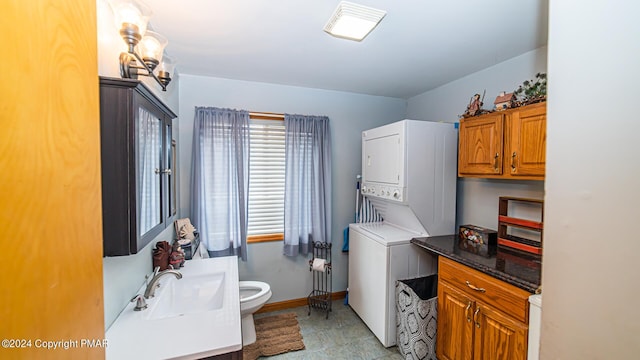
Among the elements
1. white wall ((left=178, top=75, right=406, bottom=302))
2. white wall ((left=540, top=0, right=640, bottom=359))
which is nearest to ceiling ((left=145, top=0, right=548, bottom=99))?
white wall ((left=178, top=75, right=406, bottom=302))

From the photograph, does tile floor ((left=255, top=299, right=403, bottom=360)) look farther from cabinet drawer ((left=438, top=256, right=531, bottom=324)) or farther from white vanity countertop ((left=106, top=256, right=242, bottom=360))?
white vanity countertop ((left=106, top=256, right=242, bottom=360))

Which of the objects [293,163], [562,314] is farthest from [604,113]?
[293,163]

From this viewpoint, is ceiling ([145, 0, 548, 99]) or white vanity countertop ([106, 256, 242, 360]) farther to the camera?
ceiling ([145, 0, 548, 99])

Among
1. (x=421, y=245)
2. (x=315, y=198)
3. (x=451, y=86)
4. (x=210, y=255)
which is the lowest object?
(x=210, y=255)

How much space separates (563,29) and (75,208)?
0.94 metres

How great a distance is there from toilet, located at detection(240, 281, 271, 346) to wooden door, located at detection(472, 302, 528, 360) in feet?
5.19

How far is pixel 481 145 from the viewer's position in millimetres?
1999

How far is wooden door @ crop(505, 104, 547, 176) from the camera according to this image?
159 cm

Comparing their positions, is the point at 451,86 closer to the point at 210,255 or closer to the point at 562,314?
the point at 562,314

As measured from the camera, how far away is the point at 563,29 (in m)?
0.42

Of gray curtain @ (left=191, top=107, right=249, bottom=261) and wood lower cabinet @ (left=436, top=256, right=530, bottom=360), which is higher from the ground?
gray curtain @ (left=191, top=107, right=249, bottom=261)

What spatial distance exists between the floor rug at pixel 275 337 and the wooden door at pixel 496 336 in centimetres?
140

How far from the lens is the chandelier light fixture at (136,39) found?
1.05m

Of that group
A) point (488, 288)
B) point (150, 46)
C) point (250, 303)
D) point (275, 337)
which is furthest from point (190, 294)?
point (488, 288)
